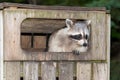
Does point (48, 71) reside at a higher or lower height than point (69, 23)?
lower

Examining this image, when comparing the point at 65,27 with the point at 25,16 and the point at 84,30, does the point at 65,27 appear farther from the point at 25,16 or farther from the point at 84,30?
the point at 25,16

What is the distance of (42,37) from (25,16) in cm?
95

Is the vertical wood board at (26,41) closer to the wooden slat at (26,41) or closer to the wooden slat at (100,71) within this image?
the wooden slat at (26,41)

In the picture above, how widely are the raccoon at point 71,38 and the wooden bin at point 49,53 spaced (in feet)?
0.90

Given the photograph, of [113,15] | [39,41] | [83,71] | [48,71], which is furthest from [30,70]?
[113,15]

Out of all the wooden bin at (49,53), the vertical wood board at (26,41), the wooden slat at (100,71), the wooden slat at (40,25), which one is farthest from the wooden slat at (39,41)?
the wooden slat at (100,71)

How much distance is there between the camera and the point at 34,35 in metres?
5.05

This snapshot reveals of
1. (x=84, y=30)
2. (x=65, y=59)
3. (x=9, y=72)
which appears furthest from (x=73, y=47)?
(x=9, y=72)

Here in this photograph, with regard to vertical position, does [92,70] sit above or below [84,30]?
below

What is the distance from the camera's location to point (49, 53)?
415cm

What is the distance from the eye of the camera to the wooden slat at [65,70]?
4191mm

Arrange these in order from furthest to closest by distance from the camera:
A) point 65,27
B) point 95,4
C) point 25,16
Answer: point 95,4, point 65,27, point 25,16

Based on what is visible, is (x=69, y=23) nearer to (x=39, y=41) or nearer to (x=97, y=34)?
(x=97, y=34)

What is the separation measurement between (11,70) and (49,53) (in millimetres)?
328
